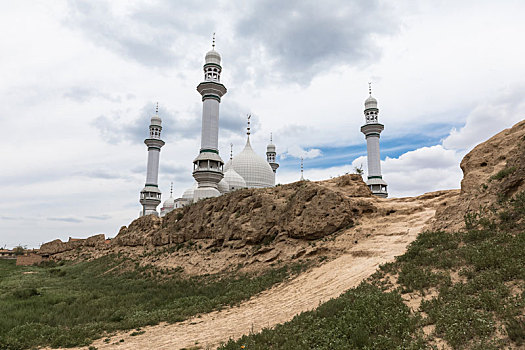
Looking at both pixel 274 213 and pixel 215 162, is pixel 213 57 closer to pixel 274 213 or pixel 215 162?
pixel 215 162

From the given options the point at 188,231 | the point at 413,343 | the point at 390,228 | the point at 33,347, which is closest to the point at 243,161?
the point at 188,231

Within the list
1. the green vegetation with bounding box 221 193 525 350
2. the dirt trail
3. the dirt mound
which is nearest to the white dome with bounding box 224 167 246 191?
the dirt trail

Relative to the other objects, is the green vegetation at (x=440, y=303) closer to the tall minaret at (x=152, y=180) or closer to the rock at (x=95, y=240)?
the rock at (x=95, y=240)

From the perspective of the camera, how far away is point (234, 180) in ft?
169

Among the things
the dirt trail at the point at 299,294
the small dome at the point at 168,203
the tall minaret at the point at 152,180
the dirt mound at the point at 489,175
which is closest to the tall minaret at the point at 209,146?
the tall minaret at the point at 152,180

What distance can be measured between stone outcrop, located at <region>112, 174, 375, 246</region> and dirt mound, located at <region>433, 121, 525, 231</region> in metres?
5.73

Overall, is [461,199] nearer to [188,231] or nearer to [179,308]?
[179,308]

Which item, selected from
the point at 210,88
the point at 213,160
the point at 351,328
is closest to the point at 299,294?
the point at 351,328

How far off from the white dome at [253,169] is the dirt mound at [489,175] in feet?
138

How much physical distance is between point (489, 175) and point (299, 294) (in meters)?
8.93

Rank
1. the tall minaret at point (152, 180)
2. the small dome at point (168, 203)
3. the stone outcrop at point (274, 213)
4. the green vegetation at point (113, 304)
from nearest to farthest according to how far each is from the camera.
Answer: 1. the green vegetation at point (113, 304)
2. the stone outcrop at point (274, 213)
3. the tall minaret at point (152, 180)
4. the small dome at point (168, 203)

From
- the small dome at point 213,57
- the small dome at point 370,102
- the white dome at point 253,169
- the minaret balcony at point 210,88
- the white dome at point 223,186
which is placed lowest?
the white dome at point 223,186

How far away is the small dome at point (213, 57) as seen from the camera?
50922mm

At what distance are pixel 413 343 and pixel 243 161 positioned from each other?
52.8 meters
